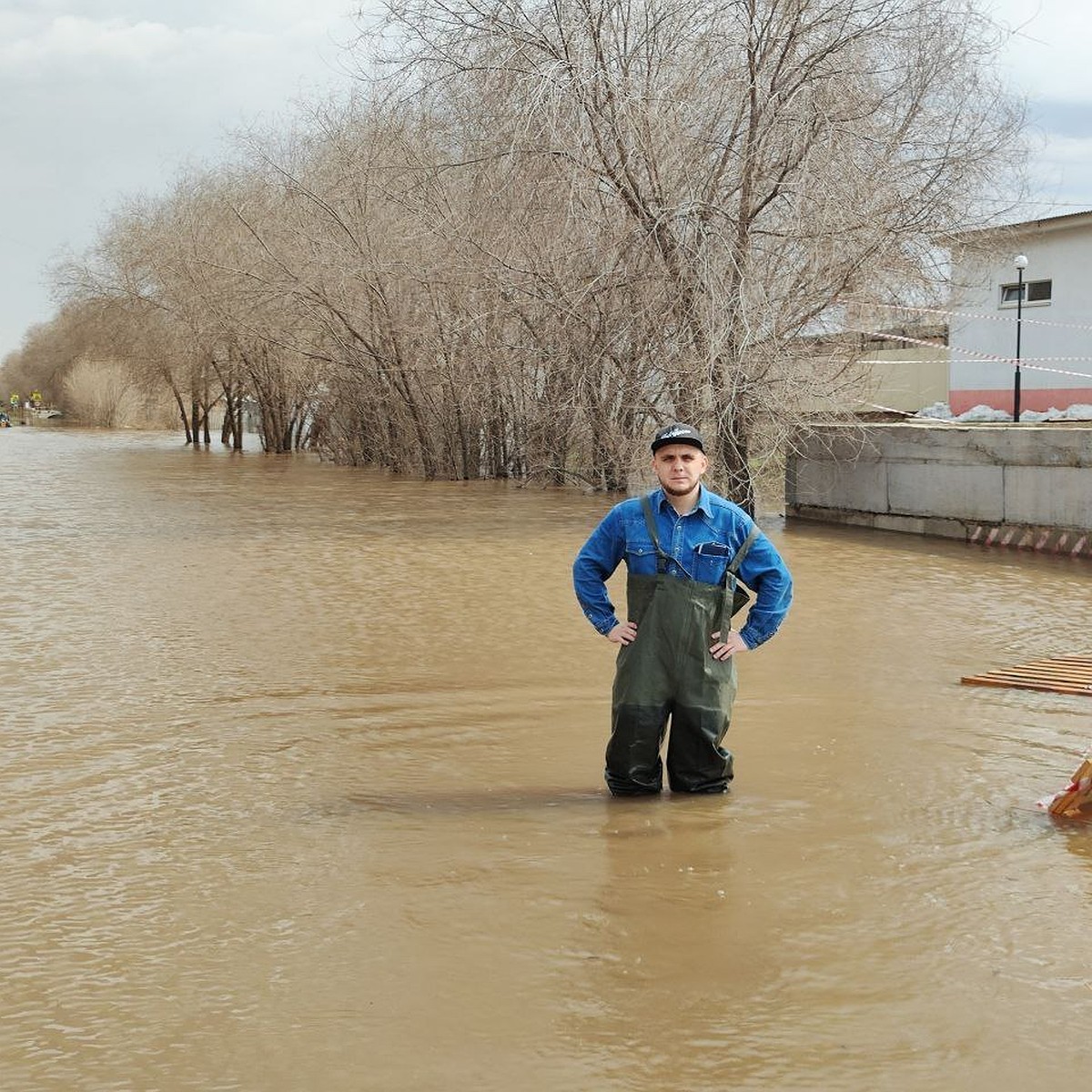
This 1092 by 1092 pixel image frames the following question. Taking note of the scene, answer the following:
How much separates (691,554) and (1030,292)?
85.0ft

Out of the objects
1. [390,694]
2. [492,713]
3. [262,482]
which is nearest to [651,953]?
[492,713]

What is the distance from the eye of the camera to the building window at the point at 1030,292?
29422 mm

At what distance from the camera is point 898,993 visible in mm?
4473

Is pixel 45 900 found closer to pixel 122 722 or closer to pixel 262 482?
pixel 122 722

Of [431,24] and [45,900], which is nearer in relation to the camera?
[45,900]

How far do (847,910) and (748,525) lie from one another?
5.13ft

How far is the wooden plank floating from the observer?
8.92 meters

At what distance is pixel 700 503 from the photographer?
6.03 metres

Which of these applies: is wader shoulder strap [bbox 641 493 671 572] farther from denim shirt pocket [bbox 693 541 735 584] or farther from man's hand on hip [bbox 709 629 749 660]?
man's hand on hip [bbox 709 629 749 660]

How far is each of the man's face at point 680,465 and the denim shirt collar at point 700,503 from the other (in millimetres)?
119

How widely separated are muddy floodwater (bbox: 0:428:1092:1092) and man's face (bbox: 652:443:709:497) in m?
1.36

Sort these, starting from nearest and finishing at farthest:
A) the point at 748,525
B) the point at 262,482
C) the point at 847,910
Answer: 1. the point at 847,910
2. the point at 748,525
3. the point at 262,482

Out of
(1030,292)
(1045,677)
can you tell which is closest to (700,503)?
(1045,677)

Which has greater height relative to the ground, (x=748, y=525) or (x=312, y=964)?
(x=748, y=525)
